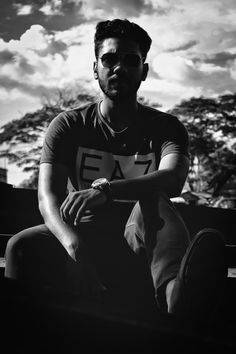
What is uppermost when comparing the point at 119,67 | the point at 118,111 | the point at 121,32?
the point at 121,32

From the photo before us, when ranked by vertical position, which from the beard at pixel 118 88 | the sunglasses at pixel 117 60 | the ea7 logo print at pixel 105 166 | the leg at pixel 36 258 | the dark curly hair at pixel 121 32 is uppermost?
the dark curly hair at pixel 121 32

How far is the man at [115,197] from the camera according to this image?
1.67 m

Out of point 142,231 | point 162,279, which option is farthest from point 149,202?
point 162,279

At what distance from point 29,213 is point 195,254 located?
376 cm

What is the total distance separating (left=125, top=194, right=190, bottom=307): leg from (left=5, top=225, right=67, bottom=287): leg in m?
0.39

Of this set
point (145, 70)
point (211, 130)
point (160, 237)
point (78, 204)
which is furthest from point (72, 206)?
point (211, 130)

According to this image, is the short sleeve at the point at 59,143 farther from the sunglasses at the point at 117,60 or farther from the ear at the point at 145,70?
the ear at the point at 145,70

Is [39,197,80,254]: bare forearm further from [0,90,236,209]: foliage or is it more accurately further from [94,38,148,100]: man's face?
[0,90,236,209]: foliage

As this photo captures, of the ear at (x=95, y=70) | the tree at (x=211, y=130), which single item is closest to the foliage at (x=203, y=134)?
the tree at (x=211, y=130)

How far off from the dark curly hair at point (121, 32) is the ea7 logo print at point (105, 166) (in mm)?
592

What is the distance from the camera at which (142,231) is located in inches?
73.1

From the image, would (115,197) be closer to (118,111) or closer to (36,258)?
(36,258)

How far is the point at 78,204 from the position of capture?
1.91 m

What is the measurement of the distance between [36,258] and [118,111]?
0.98 metres
